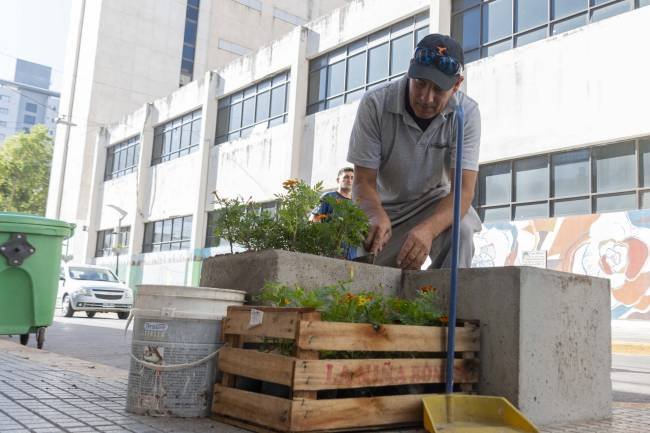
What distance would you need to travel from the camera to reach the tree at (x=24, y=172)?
50.2 meters

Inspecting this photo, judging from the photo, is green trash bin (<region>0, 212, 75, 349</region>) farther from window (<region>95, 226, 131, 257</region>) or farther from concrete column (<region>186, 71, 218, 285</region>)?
window (<region>95, 226, 131, 257</region>)

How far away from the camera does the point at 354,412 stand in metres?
2.95

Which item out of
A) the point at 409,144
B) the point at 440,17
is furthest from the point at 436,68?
the point at 440,17

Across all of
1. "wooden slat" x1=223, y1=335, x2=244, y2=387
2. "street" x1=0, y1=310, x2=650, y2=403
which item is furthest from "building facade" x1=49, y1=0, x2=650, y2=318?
"wooden slat" x1=223, y1=335, x2=244, y2=387

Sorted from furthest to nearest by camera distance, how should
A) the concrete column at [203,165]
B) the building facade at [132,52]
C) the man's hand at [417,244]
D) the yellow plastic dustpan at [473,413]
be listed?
the building facade at [132,52], the concrete column at [203,165], the man's hand at [417,244], the yellow plastic dustpan at [473,413]

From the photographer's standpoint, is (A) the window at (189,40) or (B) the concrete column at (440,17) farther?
(A) the window at (189,40)

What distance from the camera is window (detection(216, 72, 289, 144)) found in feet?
79.7

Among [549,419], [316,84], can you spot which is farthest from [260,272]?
[316,84]

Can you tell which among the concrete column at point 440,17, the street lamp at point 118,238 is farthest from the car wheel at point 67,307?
the street lamp at point 118,238

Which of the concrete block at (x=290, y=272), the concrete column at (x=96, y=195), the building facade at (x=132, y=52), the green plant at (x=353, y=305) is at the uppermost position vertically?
the building facade at (x=132, y=52)

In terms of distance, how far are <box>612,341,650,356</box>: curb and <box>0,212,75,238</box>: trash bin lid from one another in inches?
410

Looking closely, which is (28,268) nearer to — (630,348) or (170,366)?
(170,366)

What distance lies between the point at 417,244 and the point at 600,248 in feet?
37.4

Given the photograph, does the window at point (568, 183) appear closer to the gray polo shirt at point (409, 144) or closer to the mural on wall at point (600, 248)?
the mural on wall at point (600, 248)
